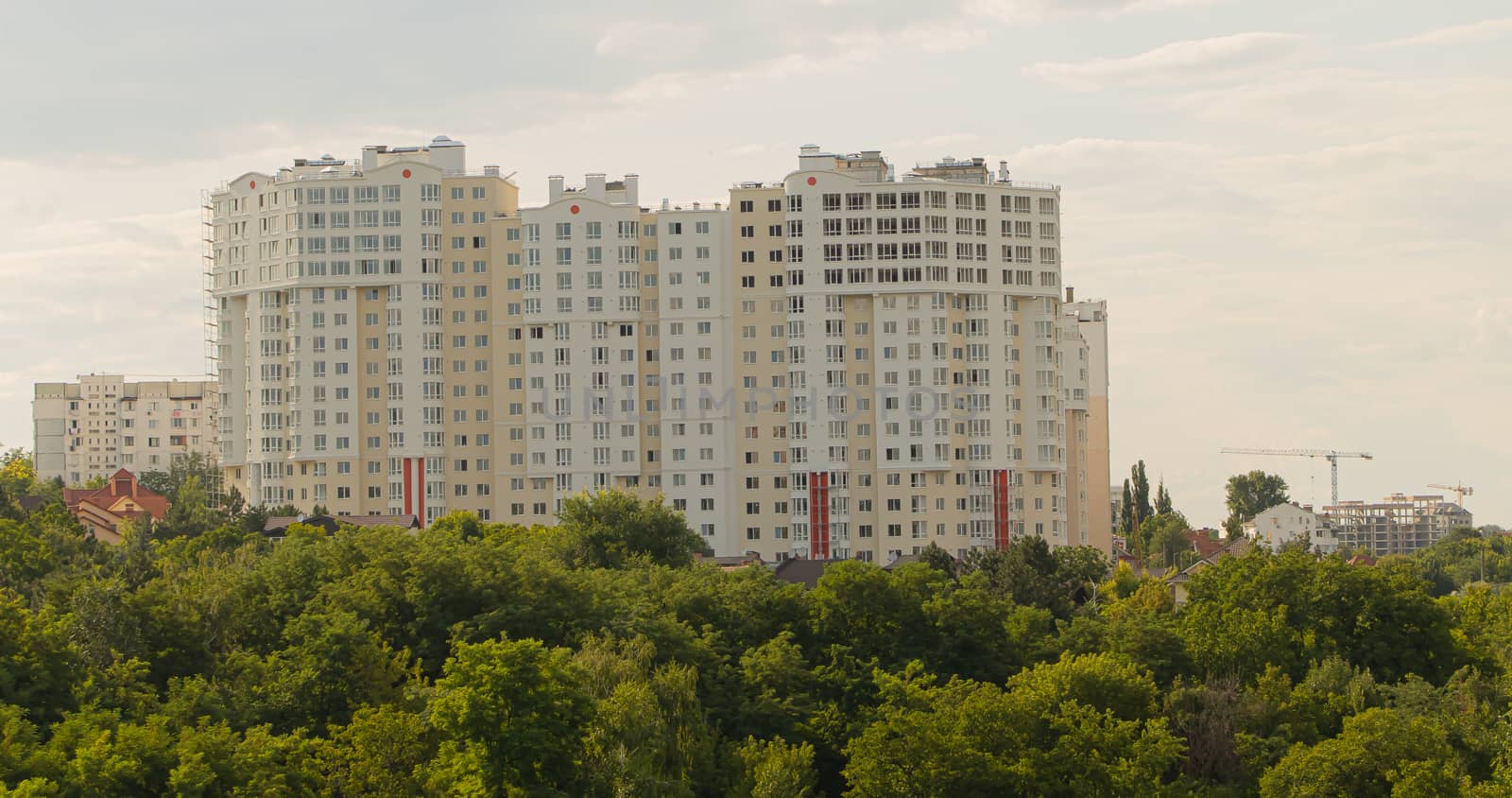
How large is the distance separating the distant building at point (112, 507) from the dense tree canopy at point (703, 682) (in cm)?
5770

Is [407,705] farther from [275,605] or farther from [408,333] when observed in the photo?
[408,333]

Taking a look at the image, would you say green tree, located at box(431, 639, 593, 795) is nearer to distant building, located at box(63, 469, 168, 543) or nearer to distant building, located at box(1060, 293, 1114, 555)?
distant building, located at box(63, 469, 168, 543)

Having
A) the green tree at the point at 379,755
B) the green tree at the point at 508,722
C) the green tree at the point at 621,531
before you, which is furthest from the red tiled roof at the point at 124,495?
the green tree at the point at 508,722

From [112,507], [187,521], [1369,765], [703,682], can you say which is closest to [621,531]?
[187,521]

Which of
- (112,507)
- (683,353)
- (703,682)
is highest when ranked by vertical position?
(683,353)

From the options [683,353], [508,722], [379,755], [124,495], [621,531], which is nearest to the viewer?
[508,722]

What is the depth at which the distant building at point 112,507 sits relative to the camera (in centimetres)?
17238

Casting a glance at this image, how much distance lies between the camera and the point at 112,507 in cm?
18388

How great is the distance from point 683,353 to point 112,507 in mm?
58355

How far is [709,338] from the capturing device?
165 m

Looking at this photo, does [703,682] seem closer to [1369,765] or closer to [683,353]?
[1369,765]

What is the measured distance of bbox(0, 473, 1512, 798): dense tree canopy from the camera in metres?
77.9

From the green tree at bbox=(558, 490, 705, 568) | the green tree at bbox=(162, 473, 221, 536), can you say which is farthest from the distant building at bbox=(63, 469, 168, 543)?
the green tree at bbox=(558, 490, 705, 568)

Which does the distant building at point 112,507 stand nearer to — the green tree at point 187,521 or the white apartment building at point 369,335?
the green tree at point 187,521
